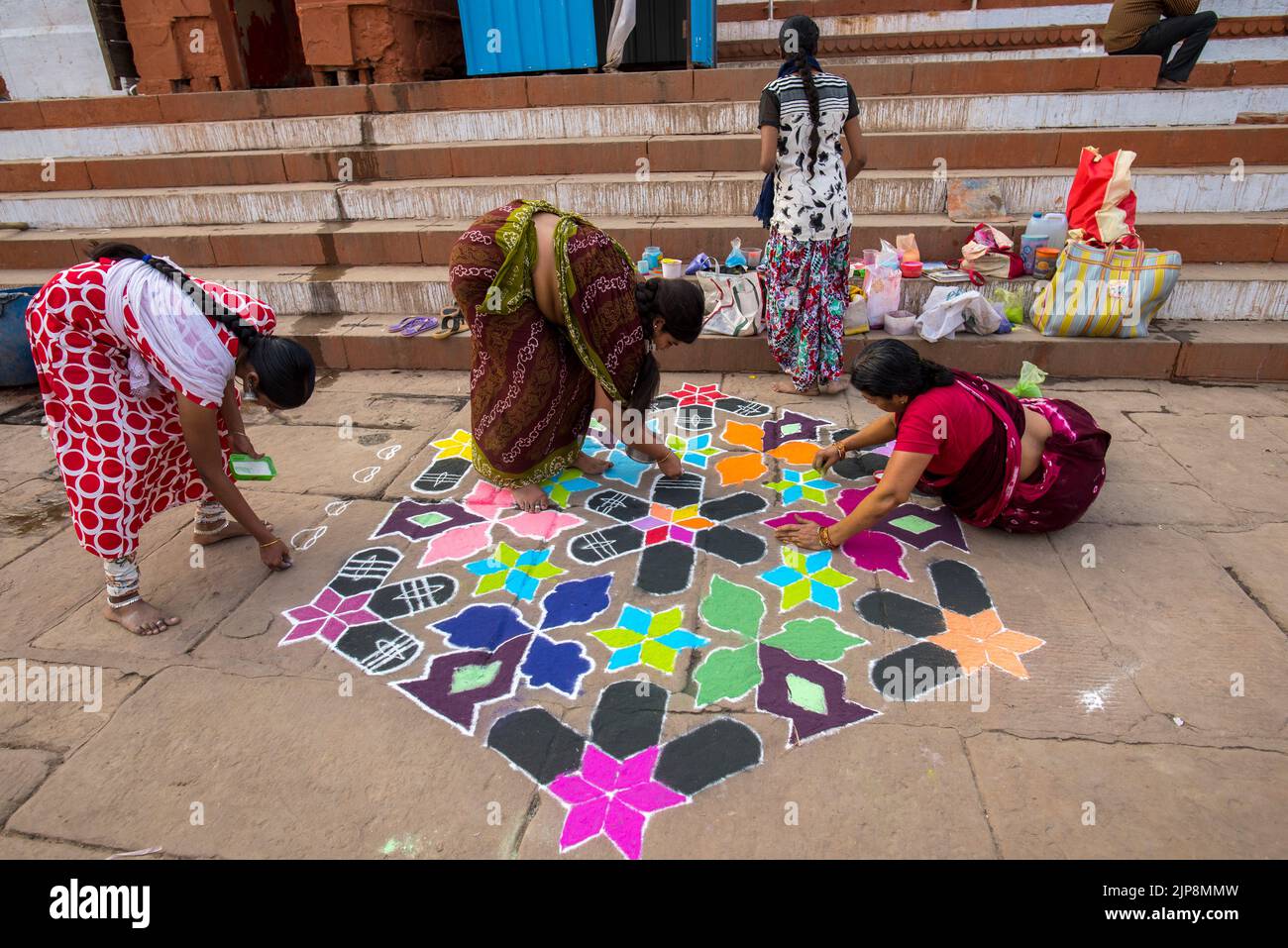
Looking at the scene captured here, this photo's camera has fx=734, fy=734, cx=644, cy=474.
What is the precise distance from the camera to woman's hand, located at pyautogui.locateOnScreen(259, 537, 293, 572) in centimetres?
286

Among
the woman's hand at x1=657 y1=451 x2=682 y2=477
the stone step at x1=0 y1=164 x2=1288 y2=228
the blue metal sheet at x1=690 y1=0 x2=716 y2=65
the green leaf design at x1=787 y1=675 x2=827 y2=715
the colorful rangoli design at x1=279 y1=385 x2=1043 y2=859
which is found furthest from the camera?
the blue metal sheet at x1=690 y1=0 x2=716 y2=65

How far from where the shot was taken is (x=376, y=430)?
4.09 metres

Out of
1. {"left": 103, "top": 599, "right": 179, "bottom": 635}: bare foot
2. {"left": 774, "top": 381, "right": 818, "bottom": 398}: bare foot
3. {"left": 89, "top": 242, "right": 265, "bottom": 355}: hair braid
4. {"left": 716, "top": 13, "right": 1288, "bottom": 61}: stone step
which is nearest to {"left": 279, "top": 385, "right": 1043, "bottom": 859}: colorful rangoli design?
{"left": 103, "top": 599, "right": 179, "bottom": 635}: bare foot

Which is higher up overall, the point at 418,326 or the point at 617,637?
the point at 418,326

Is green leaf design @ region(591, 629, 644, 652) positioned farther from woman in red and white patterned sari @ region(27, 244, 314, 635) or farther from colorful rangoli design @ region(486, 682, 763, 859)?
woman in red and white patterned sari @ region(27, 244, 314, 635)

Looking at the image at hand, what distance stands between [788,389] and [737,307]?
0.64 m

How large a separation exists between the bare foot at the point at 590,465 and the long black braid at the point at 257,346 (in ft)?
4.61

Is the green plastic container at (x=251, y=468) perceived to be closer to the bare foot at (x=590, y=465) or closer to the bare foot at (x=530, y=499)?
the bare foot at (x=530, y=499)

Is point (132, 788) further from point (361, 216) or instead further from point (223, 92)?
point (223, 92)

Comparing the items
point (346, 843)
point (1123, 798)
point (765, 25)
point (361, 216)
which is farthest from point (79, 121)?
point (1123, 798)

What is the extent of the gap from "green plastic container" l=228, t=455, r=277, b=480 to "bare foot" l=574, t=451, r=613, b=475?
4.54ft

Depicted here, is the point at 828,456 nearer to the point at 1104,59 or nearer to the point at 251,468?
the point at 251,468

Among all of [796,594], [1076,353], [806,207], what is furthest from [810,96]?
[796,594]

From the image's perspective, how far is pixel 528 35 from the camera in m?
6.60
